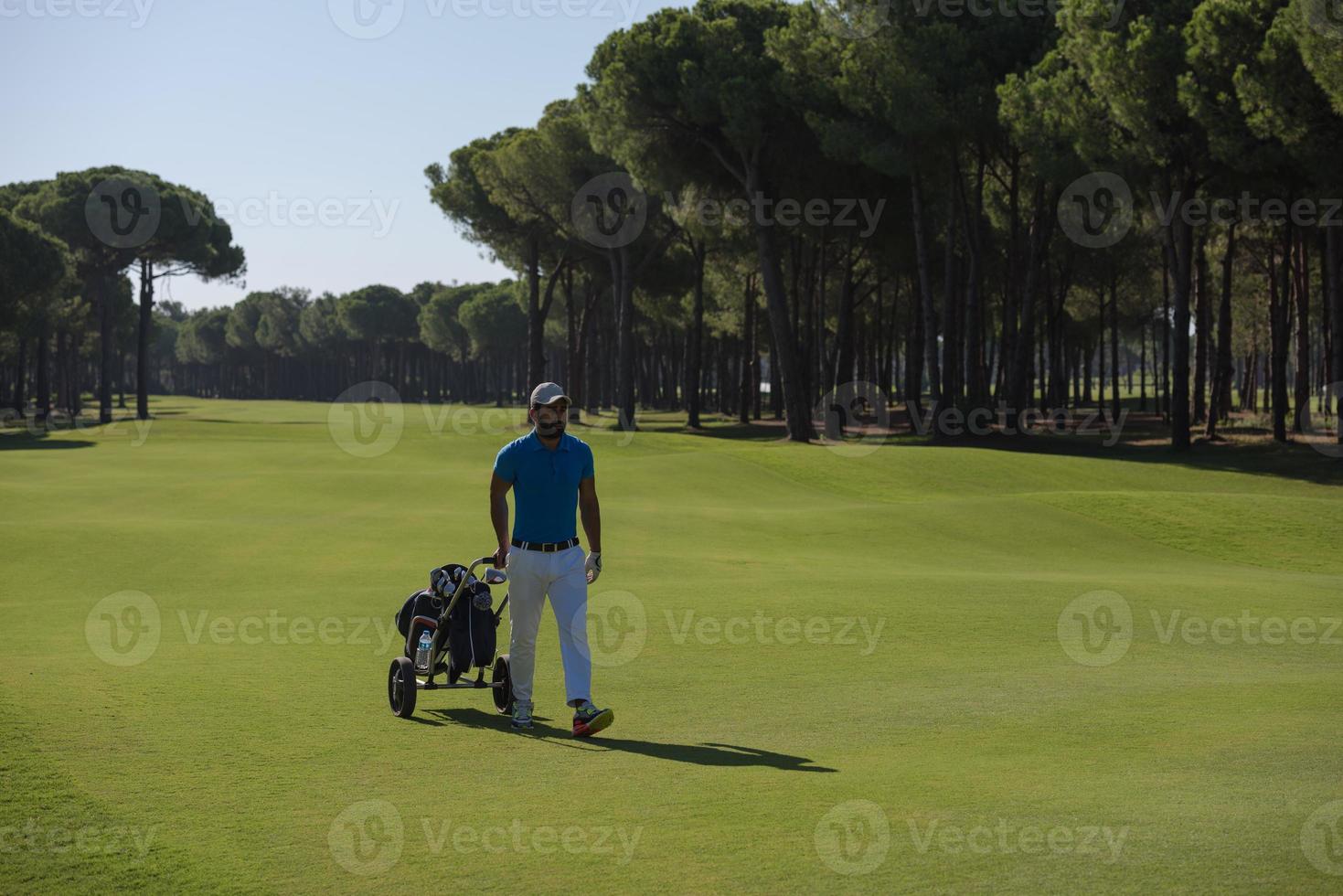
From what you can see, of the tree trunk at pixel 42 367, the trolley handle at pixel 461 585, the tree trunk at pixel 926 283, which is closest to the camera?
the trolley handle at pixel 461 585

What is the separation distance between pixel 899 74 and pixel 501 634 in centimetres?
3799

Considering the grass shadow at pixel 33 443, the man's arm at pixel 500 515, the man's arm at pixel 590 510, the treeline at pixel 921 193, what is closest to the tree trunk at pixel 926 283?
the treeline at pixel 921 193

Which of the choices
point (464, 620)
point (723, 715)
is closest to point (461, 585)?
point (464, 620)

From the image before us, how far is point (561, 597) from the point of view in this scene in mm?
9648

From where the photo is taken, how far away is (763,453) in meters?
42.0

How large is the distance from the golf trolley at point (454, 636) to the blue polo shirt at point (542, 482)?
3.69 feet

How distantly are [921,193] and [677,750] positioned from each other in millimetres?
46077

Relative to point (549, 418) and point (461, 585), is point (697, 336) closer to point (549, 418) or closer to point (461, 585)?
point (461, 585)

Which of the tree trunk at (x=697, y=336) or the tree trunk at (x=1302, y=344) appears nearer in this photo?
the tree trunk at (x=1302, y=344)

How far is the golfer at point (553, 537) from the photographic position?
9539 millimetres

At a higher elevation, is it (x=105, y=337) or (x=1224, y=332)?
(x=105, y=337)

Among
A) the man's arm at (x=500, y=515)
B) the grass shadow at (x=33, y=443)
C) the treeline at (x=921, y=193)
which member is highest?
the treeline at (x=921, y=193)

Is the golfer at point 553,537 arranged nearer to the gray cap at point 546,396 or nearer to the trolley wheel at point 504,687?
the gray cap at point 546,396

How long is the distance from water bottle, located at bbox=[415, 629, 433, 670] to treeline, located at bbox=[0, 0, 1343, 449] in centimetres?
2930
